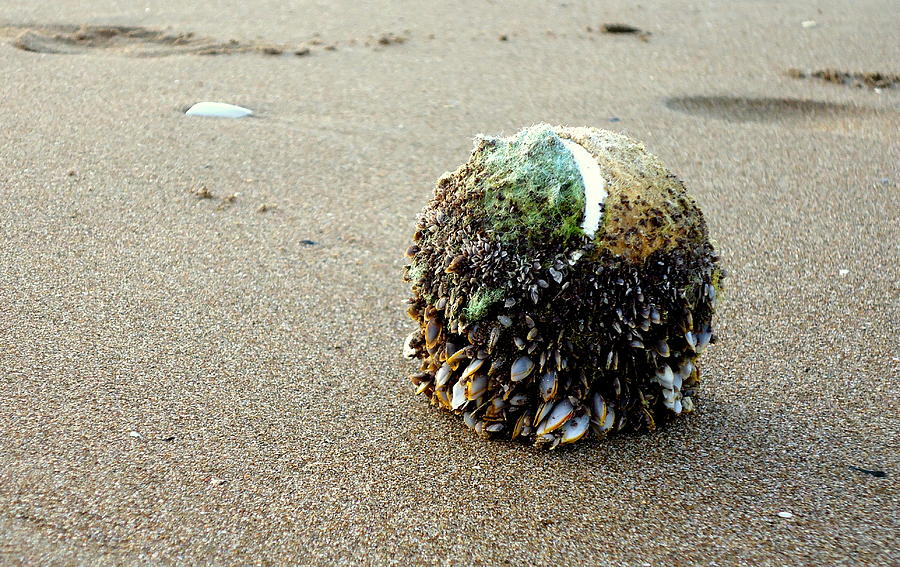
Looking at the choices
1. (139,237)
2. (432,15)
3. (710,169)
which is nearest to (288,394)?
(139,237)

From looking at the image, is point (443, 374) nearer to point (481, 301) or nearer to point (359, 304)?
point (481, 301)

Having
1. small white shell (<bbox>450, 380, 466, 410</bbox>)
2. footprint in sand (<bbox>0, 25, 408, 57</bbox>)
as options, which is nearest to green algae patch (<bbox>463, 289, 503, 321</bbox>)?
small white shell (<bbox>450, 380, 466, 410</bbox>)

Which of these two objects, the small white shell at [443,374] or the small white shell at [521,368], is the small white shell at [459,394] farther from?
the small white shell at [521,368]

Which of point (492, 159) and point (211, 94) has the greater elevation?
point (492, 159)

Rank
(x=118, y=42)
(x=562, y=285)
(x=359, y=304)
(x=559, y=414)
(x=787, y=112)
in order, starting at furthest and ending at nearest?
(x=118, y=42)
(x=787, y=112)
(x=359, y=304)
(x=559, y=414)
(x=562, y=285)

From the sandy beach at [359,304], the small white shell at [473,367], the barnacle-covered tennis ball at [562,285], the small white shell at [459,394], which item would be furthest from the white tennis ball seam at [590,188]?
the sandy beach at [359,304]

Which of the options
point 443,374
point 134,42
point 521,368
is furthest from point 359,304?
point 134,42

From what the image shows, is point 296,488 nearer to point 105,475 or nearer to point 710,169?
point 105,475
